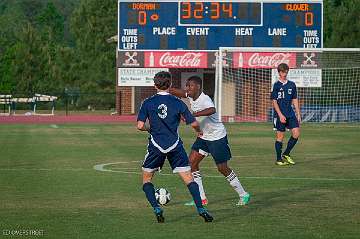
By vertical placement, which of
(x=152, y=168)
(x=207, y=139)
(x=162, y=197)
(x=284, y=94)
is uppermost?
(x=284, y=94)

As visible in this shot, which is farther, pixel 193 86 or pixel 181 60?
pixel 181 60

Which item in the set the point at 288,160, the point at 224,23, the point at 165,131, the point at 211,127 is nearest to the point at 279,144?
the point at 288,160

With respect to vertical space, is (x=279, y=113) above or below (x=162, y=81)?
below

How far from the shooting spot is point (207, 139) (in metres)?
12.9

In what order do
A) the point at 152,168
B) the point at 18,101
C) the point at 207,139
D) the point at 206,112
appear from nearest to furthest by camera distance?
the point at 152,168, the point at 206,112, the point at 207,139, the point at 18,101

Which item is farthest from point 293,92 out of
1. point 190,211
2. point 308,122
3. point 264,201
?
point 308,122

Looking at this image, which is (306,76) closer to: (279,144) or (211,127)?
(279,144)

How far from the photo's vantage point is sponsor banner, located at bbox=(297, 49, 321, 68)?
46.3 meters

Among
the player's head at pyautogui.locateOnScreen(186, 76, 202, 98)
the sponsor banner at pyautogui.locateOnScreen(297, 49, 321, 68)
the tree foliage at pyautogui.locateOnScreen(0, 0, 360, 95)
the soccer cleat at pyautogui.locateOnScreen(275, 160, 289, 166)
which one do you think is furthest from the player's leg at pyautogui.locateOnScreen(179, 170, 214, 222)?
the tree foliage at pyautogui.locateOnScreen(0, 0, 360, 95)

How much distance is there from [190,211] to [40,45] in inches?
2526

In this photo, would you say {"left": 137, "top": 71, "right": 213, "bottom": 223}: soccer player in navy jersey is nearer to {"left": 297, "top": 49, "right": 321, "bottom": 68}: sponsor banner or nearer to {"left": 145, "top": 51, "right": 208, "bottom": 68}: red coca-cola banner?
{"left": 145, "top": 51, "right": 208, "bottom": 68}: red coca-cola banner

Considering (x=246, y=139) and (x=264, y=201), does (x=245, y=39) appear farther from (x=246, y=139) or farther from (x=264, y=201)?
(x=264, y=201)

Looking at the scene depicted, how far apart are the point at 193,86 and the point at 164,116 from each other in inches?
57.6

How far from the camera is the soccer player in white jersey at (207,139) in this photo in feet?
40.9
